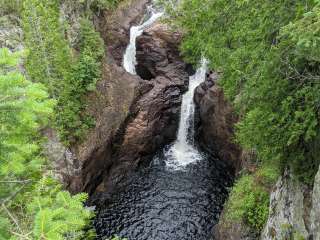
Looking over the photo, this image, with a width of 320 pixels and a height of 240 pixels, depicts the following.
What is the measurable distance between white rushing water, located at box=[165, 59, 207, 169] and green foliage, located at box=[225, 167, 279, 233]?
26.3 ft

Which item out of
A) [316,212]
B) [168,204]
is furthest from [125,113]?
[316,212]

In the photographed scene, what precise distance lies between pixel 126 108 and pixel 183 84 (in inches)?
206

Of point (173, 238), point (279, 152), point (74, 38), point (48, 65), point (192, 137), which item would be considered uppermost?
point (74, 38)

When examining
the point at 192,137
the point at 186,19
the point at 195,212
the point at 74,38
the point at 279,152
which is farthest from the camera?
the point at 192,137

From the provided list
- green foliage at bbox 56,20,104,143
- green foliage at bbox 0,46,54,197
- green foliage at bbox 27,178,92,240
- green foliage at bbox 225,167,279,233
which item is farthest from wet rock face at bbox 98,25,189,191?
green foliage at bbox 0,46,54,197

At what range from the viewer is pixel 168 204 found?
18625mm

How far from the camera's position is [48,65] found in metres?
16.2

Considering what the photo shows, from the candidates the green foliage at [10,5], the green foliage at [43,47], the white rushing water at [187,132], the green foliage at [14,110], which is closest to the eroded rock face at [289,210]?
the green foliage at [14,110]

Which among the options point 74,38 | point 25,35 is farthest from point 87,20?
point 25,35

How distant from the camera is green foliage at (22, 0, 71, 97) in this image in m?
15.7

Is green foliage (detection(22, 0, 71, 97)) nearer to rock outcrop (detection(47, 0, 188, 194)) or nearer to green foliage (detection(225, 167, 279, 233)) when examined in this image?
rock outcrop (detection(47, 0, 188, 194))

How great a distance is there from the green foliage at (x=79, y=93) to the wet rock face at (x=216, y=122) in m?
6.94

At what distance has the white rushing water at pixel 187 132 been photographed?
22.4 m

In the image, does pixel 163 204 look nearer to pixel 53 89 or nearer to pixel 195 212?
pixel 195 212
